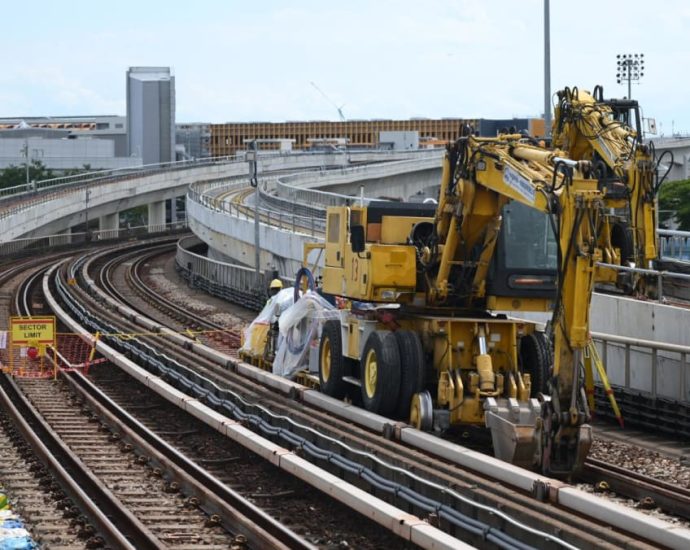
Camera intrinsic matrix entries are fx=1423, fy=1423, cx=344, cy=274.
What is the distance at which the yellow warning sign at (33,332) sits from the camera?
29234 millimetres

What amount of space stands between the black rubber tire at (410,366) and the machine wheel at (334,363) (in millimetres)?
2538

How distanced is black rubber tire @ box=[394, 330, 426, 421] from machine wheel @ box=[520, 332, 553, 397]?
1.50 meters

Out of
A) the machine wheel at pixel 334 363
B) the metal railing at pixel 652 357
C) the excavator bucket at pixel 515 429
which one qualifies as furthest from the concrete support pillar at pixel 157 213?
A: the excavator bucket at pixel 515 429

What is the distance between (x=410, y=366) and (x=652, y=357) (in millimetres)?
4379

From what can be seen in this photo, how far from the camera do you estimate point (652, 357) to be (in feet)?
70.3

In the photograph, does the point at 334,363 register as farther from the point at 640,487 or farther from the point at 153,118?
the point at 153,118

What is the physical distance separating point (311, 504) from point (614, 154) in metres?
8.00

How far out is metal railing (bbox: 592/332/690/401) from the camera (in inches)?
812

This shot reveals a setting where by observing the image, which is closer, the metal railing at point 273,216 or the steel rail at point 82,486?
the steel rail at point 82,486

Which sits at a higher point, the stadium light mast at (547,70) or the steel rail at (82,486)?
the stadium light mast at (547,70)

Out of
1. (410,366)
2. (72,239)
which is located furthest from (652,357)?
(72,239)

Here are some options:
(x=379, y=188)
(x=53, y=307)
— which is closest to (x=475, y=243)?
(x=53, y=307)

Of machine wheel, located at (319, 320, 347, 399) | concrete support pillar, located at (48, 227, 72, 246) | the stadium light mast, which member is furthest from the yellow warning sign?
concrete support pillar, located at (48, 227, 72, 246)

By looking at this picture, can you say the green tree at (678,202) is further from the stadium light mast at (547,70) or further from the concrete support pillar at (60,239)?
the stadium light mast at (547,70)
